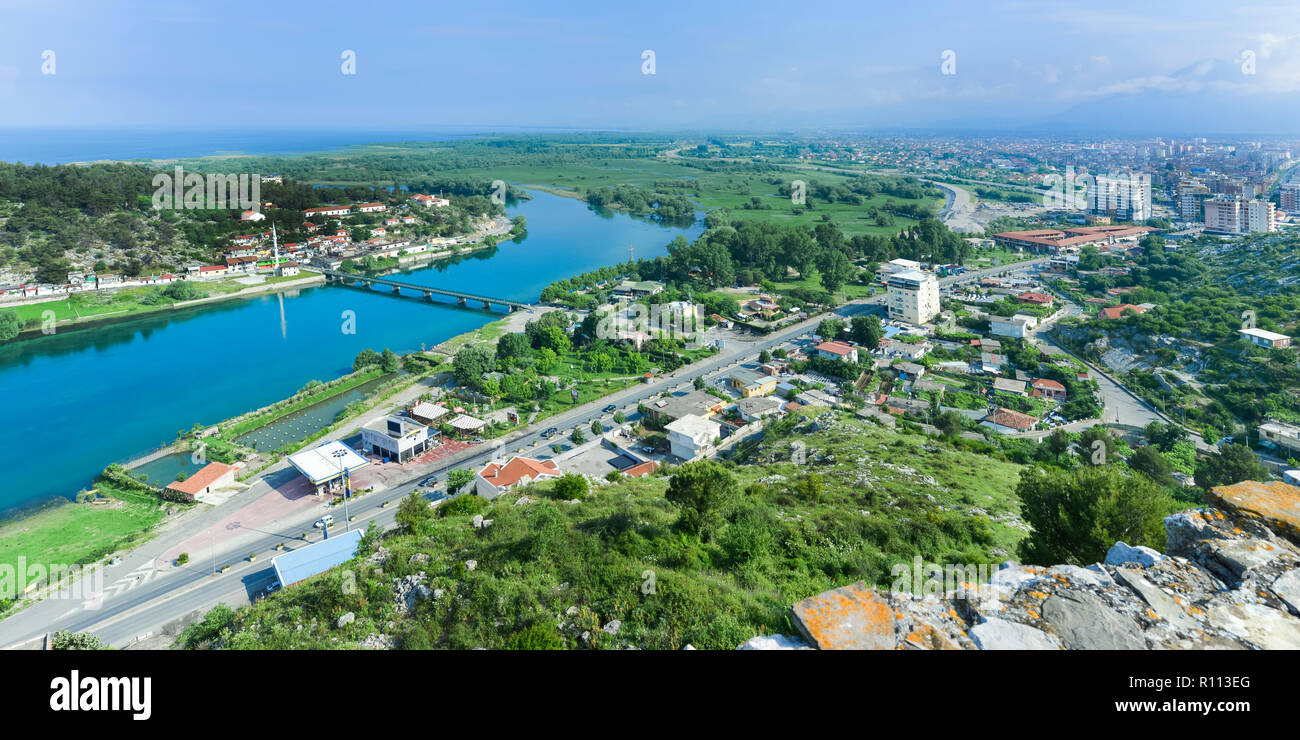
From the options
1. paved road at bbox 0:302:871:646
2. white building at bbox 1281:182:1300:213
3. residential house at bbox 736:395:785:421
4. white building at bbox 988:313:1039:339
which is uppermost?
white building at bbox 1281:182:1300:213

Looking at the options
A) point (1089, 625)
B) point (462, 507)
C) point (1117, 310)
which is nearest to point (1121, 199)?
point (1117, 310)

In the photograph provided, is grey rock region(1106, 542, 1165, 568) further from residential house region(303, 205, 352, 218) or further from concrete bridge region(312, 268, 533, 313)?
residential house region(303, 205, 352, 218)

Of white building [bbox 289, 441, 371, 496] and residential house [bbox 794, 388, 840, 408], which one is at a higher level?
residential house [bbox 794, 388, 840, 408]

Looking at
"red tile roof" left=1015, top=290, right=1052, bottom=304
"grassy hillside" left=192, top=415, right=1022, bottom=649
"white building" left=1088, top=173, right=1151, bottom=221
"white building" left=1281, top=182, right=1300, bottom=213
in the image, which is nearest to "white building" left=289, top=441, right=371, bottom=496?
"grassy hillside" left=192, top=415, right=1022, bottom=649

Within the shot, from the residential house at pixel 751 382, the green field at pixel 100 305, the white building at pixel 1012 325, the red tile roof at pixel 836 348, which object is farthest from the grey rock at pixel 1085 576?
the green field at pixel 100 305

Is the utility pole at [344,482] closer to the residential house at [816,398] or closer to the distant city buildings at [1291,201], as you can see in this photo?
the residential house at [816,398]

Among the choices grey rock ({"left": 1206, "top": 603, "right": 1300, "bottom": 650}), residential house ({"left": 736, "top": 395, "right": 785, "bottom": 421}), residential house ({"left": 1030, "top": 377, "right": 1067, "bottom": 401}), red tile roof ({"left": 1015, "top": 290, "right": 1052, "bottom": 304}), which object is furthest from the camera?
red tile roof ({"left": 1015, "top": 290, "right": 1052, "bottom": 304})
